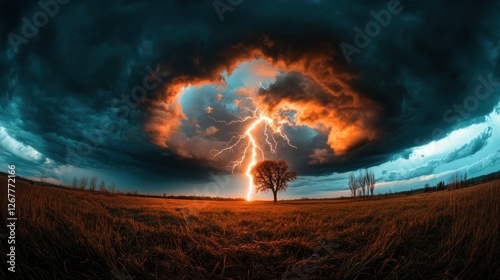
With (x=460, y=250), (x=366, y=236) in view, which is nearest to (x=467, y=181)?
(x=366, y=236)

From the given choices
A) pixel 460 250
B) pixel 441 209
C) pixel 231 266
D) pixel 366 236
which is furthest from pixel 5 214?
pixel 441 209

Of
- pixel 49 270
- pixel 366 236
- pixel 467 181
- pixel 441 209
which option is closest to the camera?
pixel 49 270

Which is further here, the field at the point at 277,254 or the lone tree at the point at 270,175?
the lone tree at the point at 270,175

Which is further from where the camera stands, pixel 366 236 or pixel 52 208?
pixel 52 208

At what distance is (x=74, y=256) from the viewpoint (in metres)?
2.34

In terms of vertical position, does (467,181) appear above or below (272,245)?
above

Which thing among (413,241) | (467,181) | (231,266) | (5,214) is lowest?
(231,266)

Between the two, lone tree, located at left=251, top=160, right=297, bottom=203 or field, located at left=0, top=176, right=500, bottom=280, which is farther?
lone tree, located at left=251, top=160, right=297, bottom=203

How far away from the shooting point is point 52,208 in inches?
147

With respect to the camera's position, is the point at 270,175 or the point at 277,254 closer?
the point at 277,254

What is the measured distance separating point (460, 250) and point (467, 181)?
14.4 feet

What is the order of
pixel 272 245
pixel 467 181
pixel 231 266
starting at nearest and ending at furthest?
1. pixel 231 266
2. pixel 272 245
3. pixel 467 181

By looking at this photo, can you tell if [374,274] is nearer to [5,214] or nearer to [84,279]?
[84,279]

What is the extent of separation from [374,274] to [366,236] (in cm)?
132
